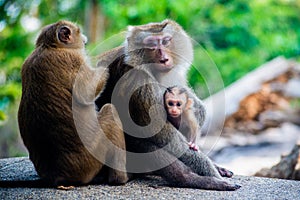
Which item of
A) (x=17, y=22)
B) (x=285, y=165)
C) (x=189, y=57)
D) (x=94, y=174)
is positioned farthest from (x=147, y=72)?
(x=17, y=22)

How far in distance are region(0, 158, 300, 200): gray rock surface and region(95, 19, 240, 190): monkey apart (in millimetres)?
136

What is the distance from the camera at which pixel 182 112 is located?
17.2ft

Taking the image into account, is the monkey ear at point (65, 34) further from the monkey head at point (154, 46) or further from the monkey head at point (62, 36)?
the monkey head at point (154, 46)

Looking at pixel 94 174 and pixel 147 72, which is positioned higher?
pixel 147 72

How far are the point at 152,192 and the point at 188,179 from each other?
404 mm

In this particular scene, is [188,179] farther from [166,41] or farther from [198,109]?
[166,41]

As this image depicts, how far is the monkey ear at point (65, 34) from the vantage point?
4.75 metres

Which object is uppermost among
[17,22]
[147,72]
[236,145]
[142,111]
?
[17,22]

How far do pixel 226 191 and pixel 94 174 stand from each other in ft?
4.30

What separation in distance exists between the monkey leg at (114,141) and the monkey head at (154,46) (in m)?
0.61

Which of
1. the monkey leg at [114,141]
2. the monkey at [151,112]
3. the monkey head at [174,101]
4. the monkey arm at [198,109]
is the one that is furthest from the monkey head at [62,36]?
the monkey arm at [198,109]

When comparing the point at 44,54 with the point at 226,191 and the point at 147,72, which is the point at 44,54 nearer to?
the point at 147,72

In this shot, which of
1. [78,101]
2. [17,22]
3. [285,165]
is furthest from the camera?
[17,22]

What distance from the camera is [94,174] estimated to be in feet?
15.8
